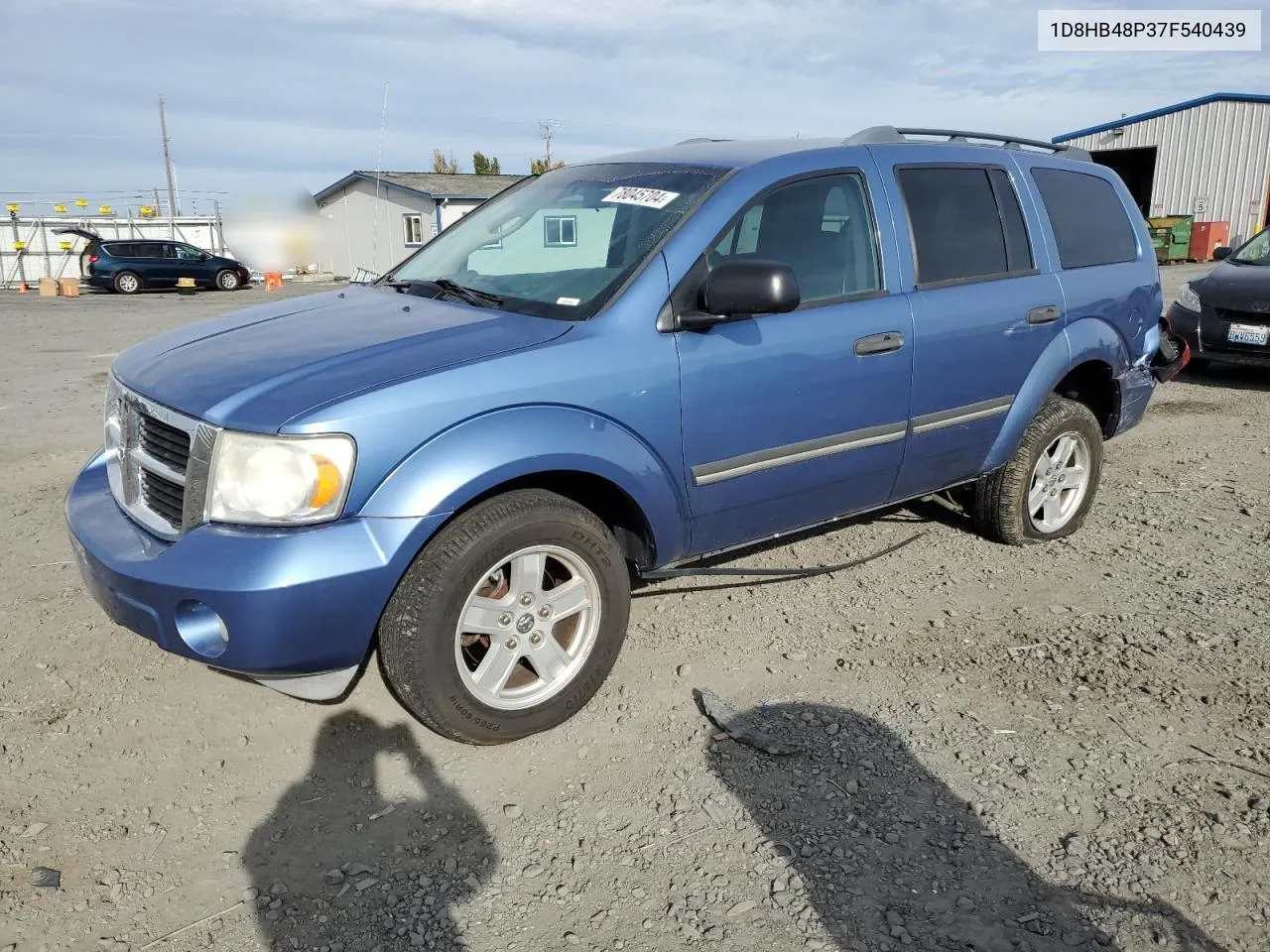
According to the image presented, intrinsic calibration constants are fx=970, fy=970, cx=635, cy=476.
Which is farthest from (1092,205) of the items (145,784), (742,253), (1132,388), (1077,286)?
(145,784)

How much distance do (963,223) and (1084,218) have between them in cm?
103

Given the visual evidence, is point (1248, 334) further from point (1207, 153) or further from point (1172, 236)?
point (1207, 153)

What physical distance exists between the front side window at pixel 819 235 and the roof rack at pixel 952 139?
1.09 feet

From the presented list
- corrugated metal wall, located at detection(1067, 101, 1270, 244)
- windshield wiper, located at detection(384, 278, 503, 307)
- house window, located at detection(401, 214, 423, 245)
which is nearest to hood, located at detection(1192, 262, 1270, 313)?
windshield wiper, located at detection(384, 278, 503, 307)

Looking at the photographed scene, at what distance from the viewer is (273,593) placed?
8.51 feet

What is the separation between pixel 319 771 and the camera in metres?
3.03

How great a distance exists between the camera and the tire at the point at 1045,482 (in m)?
4.66

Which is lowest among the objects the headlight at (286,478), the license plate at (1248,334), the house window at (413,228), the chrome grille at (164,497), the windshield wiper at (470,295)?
the license plate at (1248,334)

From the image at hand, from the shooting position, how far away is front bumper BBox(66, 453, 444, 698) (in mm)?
2615

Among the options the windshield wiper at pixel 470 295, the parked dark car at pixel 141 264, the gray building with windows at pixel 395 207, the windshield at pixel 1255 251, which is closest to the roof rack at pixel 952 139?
the windshield wiper at pixel 470 295

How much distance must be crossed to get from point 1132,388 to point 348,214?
35411 millimetres

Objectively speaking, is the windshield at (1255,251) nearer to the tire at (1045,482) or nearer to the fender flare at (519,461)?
the tire at (1045,482)

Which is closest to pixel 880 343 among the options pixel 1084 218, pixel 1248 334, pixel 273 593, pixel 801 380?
pixel 801 380

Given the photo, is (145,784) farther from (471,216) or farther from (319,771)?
(471,216)
